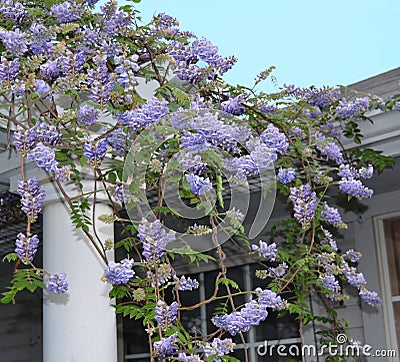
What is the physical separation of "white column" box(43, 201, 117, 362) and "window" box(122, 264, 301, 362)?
147 cm

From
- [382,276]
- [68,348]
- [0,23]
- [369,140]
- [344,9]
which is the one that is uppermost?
[344,9]

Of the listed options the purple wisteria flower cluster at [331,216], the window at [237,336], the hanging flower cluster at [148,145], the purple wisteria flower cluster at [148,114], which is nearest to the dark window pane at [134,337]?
the window at [237,336]

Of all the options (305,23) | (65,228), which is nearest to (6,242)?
(65,228)

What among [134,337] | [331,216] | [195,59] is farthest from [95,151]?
[134,337]

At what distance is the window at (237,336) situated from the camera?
427 centimetres

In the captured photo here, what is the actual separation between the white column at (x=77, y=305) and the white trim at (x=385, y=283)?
5.60ft

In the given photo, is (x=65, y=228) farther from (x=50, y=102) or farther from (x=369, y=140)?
(x=369, y=140)

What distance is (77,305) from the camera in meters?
2.61

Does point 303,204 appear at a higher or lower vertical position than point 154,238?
higher

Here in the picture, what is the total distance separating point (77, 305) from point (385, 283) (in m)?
1.89

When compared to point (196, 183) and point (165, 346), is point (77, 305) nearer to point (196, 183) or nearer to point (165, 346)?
point (165, 346)

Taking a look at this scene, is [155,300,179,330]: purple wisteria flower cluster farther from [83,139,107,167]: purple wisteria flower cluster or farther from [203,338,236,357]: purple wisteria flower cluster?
[83,139,107,167]: purple wisteria flower cluster

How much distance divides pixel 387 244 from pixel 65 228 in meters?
1.94

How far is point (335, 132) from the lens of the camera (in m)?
3.15
